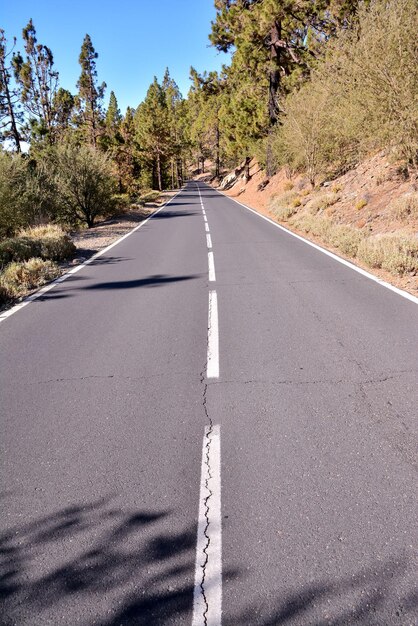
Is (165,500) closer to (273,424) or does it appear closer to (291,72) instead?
(273,424)

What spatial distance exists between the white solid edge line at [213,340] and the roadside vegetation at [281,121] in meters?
4.08

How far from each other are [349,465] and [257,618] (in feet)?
4.42

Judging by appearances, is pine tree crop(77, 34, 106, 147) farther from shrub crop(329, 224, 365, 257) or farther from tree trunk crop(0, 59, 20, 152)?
shrub crop(329, 224, 365, 257)

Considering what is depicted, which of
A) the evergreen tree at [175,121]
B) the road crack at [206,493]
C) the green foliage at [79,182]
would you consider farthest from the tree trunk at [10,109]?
the evergreen tree at [175,121]

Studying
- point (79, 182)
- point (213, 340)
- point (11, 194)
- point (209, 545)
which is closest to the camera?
point (209, 545)

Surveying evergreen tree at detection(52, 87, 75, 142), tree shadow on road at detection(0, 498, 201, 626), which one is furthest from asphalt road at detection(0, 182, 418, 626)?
evergreen tree at detection(52, 87, 75, 142)

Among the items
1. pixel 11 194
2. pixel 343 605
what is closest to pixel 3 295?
pixel 343 605

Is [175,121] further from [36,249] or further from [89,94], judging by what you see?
[36,249]

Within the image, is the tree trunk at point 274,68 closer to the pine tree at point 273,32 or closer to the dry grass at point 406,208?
the pine tree at point 273,32

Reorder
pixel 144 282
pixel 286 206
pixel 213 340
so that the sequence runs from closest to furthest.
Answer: pixel 213 340 < pixel 144 282 < pixel 286 206

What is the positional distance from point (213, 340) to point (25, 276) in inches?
219

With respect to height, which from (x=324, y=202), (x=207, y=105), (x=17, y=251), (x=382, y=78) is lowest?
(x=17, y=251)

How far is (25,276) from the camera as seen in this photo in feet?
28.9

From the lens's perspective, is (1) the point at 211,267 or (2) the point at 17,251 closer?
(1) the point at 211,267
